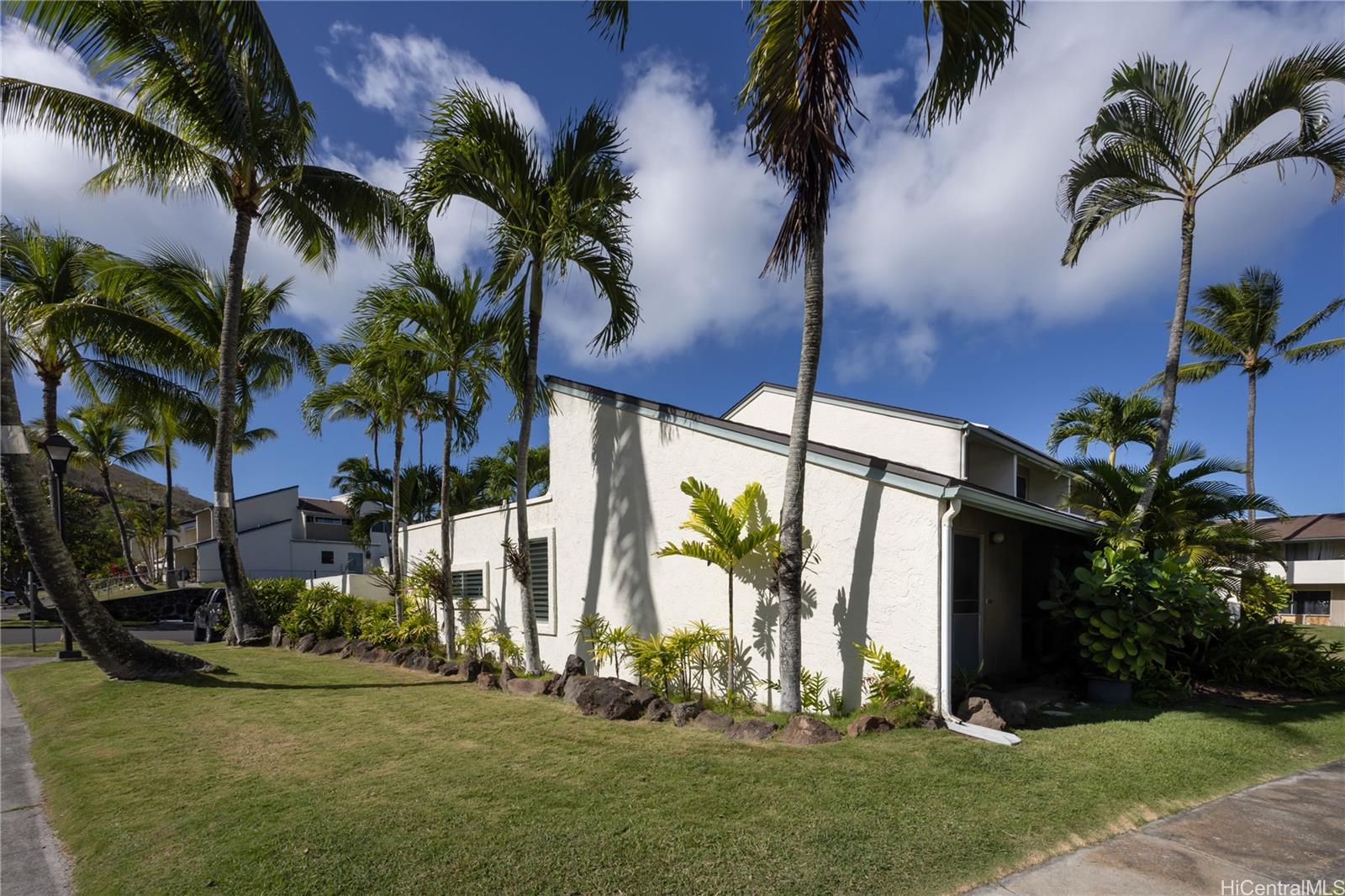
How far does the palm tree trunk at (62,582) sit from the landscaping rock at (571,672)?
616cm

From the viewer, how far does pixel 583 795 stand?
5043mm

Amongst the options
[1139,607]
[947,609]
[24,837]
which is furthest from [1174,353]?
[24,837]

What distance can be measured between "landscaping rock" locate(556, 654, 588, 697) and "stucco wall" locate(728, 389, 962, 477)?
6113mm

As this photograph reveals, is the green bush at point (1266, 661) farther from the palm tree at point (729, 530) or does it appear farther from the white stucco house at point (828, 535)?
the palm tree at point (729, 530)

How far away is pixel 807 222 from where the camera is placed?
722cm

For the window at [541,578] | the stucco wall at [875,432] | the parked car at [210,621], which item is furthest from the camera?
the parked car at [210,621]

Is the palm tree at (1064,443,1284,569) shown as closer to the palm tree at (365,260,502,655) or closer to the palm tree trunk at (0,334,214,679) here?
the palm tree at (365,260,502,655)

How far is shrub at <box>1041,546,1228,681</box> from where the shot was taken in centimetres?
810

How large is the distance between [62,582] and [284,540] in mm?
32760

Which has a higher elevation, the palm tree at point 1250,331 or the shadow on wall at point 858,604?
the palm tree at point 1250,331

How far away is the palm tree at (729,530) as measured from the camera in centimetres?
784

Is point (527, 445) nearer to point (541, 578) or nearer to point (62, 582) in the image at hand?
point (541, 578)

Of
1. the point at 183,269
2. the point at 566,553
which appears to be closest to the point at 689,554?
the point at 566,553

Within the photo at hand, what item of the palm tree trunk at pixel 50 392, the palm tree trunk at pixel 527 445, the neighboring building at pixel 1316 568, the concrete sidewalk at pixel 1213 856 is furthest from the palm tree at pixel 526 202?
the neighboring building at pixel 1316 568
